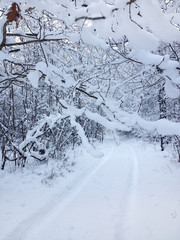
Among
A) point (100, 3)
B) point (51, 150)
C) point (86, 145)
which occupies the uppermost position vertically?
point (100, 3)

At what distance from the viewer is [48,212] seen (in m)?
4.32

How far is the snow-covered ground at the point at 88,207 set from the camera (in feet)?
11.6

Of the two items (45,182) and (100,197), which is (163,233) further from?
(45,182)

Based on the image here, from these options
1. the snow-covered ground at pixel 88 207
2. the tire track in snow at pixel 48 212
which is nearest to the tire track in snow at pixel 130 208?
the snow-covered ground at pixel 88 207

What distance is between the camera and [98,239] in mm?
3357

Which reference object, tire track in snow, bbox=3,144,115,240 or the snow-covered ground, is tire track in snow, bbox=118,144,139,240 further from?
tire track in snow, bbox=3,144,115,240

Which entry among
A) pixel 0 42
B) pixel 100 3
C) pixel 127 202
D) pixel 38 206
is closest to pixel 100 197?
pixel 127 202

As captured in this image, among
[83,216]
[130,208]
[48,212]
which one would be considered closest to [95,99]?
[83,216]

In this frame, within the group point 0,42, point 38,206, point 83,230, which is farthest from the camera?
point 38,206

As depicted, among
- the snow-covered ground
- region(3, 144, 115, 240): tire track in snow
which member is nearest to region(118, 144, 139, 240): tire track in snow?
the snow-covered ground

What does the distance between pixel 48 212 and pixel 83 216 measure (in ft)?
2.43

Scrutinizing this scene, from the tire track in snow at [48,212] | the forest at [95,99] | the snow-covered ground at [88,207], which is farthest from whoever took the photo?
the snow-covered ground at [88,207]

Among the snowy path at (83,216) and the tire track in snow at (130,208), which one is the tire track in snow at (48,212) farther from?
the tire track in snow at (130,208)

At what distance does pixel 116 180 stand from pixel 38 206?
3326mm
